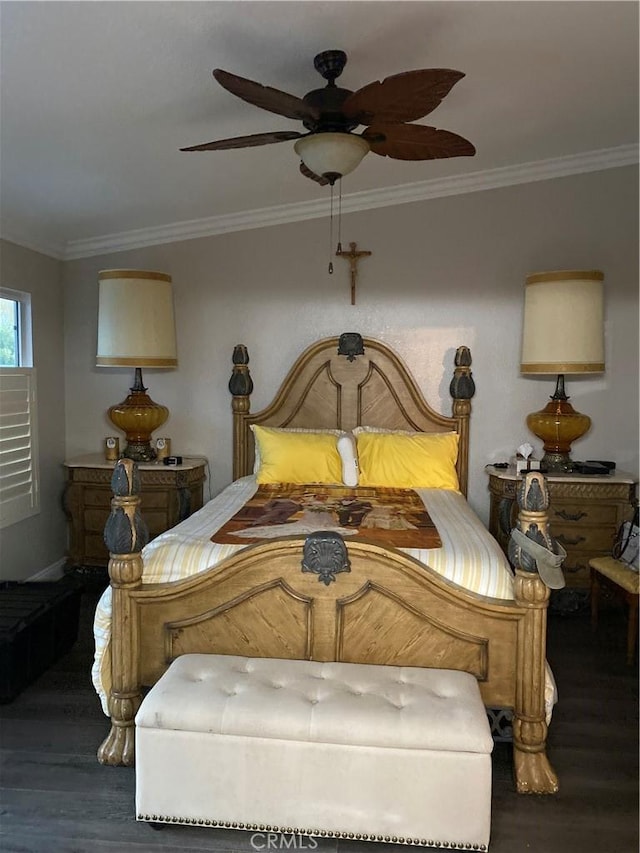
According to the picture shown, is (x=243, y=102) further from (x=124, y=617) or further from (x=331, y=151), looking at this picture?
(x=124, y=617)

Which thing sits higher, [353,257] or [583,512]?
[353,257]

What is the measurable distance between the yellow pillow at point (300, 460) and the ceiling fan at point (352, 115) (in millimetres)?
1775

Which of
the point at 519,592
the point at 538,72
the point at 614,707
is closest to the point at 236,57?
the point at 538,72

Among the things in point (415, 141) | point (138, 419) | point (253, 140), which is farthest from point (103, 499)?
point (415, 141)

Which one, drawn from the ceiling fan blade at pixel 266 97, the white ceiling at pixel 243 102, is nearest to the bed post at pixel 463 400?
the white ceiling at pixel 243 102

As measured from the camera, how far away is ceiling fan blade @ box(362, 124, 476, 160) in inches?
92.4

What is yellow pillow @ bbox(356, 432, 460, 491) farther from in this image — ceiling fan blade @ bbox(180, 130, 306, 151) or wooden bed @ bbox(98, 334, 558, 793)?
ceiling fan blade @ bbox(180, 130, 306, 151)

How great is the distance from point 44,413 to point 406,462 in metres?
2.36

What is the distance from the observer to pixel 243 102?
9.24ft

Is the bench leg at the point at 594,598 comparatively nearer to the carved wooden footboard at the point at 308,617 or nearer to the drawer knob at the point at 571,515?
the drawer knob at the point at 571,515

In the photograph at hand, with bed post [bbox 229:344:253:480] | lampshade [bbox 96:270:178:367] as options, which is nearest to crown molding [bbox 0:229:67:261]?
lampshade [bbox 96:270:178:367]

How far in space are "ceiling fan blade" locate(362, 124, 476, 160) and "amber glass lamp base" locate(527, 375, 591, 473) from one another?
2.04 meters

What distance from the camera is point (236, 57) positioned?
8.13 ft

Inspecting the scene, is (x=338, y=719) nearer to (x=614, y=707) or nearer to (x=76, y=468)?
(x=614, y=707)
